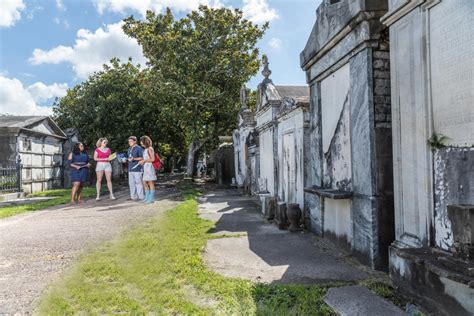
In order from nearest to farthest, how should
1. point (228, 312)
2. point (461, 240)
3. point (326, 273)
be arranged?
1. point (461, 240)
2. point (228, 312)
3. point (326, 273)

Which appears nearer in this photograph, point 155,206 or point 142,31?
point 155,206

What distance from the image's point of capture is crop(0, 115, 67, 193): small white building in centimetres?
1459

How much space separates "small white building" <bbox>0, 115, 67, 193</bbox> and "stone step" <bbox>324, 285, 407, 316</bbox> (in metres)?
14.7

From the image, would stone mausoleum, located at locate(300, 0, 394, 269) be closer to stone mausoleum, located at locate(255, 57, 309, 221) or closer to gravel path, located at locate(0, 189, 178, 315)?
stone mausoleum, located at locate(255, 57, 309, 221)

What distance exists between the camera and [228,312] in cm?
302

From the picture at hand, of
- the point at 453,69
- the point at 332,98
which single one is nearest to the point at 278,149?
the point at 332,98

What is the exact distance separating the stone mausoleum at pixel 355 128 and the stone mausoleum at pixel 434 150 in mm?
449

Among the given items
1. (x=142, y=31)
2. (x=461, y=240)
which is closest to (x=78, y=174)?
(x=461, y=240)

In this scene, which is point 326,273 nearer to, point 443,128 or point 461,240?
point 461,240

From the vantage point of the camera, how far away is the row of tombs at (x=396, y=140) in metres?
2.91

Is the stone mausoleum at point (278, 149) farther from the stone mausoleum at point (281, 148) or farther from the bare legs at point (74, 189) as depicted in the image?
the bare legs at point (74, 189)

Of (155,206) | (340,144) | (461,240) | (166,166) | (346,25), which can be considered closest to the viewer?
(461,240)

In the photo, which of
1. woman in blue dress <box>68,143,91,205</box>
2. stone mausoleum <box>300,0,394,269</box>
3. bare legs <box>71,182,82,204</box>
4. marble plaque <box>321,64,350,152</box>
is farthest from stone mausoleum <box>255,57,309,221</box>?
bare legs <box>71,182,82,204</box>

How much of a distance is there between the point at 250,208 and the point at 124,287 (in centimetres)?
649
